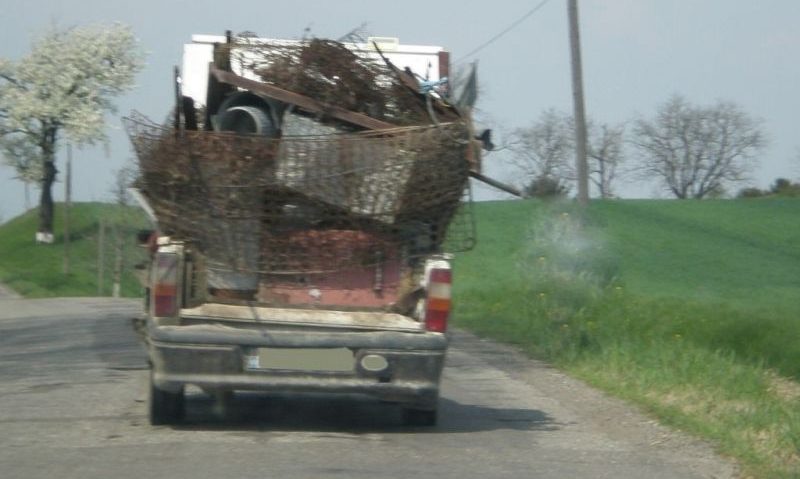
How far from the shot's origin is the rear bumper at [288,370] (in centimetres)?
799

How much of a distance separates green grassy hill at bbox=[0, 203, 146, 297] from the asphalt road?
22030 millimetres

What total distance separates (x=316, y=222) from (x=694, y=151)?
2640 inches

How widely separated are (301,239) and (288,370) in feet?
2.90

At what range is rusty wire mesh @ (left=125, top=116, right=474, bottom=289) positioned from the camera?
8148 millimetres

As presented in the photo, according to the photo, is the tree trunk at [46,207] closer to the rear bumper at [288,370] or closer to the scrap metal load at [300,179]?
the scrap metal load at [300,179]

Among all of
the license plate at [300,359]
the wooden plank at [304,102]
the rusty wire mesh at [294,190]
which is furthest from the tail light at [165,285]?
the wooden plank at [304,102]

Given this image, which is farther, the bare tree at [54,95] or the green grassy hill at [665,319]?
Answer: the bare tree at [54,95]

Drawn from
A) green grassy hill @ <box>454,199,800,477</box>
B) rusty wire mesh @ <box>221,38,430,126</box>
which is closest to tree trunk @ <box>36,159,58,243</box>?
green grassy hill @ <box>454,199,800,477</box>

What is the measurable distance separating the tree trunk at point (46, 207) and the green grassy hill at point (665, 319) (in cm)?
2225

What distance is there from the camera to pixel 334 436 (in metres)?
8.36

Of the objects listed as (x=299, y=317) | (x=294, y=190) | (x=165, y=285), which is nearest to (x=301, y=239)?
(x=294, y=190)

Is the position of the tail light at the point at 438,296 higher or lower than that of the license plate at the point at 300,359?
higher

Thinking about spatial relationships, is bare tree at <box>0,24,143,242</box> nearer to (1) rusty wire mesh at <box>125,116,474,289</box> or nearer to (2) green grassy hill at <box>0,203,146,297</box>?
(2) green grassy hill at <box>0,203,146,297</box>

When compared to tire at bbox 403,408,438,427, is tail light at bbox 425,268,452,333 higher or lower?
higher
